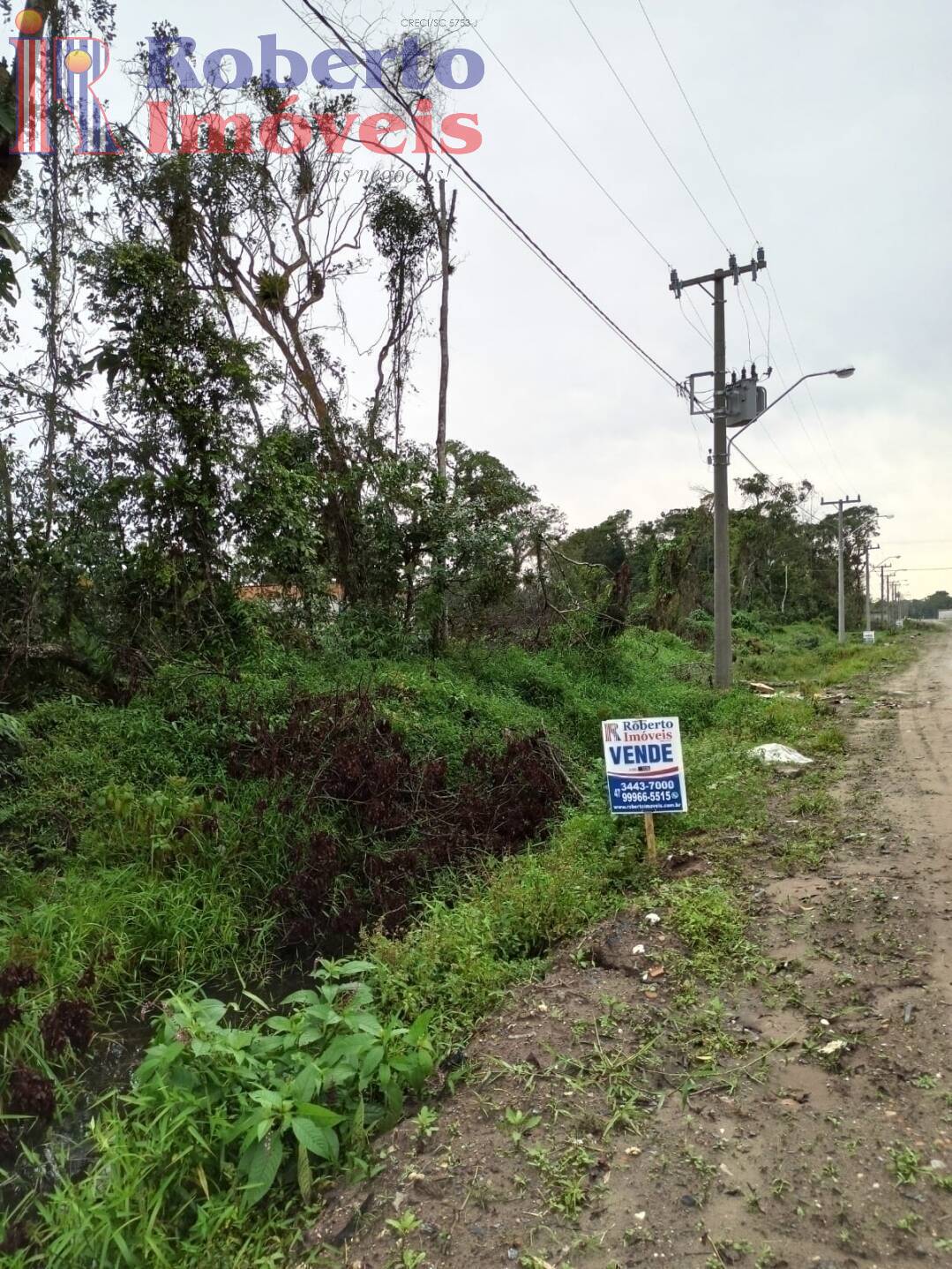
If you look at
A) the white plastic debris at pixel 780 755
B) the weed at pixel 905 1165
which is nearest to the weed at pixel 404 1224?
the weed at pixel 905 1165

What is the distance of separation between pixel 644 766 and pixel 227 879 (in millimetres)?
2947

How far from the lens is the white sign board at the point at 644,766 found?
196 inches

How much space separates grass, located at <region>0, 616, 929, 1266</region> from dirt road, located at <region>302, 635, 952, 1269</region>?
242mm

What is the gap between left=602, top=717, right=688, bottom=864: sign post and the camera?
16.3 ft

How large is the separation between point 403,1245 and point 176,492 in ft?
27.5

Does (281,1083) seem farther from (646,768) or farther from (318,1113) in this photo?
(646,768)

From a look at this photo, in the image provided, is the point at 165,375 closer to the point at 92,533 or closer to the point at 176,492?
the point at 176,492

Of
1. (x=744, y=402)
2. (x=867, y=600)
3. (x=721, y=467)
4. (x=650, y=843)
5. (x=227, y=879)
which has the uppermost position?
(x=744, y=402)

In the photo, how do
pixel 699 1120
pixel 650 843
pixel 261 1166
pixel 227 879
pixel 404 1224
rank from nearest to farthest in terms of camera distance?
pixel 404 1224 < pixel 261 1166 < pixel 699 1120 < pixel 650 843 < pixel 227 879

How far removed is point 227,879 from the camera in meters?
5.20

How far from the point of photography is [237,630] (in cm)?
948

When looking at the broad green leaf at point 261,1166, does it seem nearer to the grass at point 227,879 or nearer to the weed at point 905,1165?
the grass at point 227,879

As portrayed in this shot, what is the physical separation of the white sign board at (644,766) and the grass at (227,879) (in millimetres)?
456

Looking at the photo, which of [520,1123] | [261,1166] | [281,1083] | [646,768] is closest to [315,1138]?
[261,1166]
